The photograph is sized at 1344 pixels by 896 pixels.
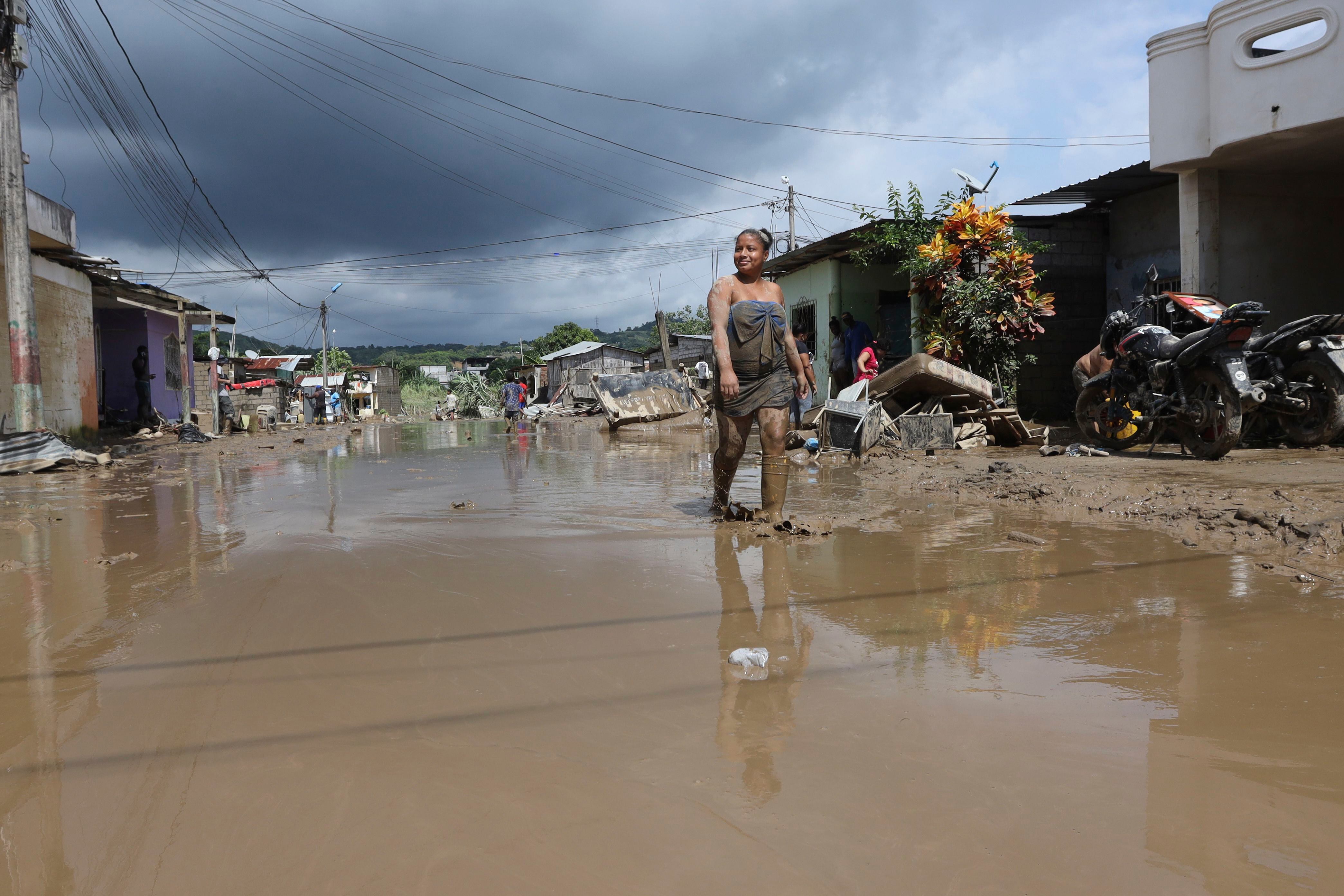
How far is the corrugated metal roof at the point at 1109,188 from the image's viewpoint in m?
11.1

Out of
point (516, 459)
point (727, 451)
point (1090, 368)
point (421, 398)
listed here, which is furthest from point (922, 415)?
point (421, 398)

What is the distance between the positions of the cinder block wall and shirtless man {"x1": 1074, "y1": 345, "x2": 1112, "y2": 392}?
9.61 feet

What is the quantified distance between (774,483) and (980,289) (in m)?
7.67

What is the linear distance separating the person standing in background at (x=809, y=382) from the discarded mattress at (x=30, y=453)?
25.6 ft

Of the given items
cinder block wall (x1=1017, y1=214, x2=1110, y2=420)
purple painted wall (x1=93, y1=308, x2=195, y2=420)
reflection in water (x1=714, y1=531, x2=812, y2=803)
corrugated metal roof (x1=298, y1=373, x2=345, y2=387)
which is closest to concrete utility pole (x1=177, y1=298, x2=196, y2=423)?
purple painted wall (x1=93, y1=308, x2=195, y2=420)

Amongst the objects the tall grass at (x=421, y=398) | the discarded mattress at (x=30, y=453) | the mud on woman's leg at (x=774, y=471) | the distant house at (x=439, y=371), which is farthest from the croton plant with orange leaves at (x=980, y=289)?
the distant house at (x=439, y=371)

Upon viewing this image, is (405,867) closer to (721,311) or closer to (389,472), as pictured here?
(721,311)

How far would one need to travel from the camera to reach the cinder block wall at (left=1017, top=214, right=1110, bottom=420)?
1266 cm

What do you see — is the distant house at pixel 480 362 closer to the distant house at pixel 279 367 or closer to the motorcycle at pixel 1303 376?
the distant house at pixel 279 367

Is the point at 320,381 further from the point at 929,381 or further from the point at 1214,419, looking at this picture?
the point at 1214,419

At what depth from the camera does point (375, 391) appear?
48719 mm

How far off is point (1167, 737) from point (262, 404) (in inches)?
1276

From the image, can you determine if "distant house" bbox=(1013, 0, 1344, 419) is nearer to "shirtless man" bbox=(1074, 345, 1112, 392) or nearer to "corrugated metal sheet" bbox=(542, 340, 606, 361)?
"shirtless man" bbox=(1074, 345, 1112, 392)

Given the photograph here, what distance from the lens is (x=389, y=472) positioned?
28.7 feet
